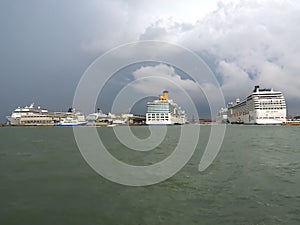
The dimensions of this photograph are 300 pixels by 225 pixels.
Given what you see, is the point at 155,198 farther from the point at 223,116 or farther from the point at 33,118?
the point at 223,116

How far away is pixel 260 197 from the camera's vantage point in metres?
6.40

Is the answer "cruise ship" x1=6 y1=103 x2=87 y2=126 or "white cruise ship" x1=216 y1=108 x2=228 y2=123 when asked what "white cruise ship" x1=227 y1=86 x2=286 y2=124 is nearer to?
"white cruise ship" x1=216 y1=108 x2=228 y2=123

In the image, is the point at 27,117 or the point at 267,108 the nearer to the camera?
the point at 267,108

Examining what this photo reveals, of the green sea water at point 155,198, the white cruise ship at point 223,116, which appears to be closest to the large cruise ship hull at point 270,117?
the white cruise ship at point 223,116

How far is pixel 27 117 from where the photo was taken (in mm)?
94375

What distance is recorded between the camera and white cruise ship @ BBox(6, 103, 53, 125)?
9431 cm

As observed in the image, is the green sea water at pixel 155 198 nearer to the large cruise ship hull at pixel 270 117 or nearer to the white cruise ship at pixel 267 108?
the large cruise ship hull at pixel 270 117

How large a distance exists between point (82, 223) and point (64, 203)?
1338 mm

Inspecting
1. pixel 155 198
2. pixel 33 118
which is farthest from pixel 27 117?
pixel 155 198

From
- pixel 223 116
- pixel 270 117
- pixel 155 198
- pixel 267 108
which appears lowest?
pixel 155 198

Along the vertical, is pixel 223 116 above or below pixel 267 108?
above

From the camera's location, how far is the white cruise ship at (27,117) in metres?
94.3

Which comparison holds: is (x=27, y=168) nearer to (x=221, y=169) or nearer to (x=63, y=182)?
(x=63, y=182)

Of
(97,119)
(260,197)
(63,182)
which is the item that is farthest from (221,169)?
(97,119)
